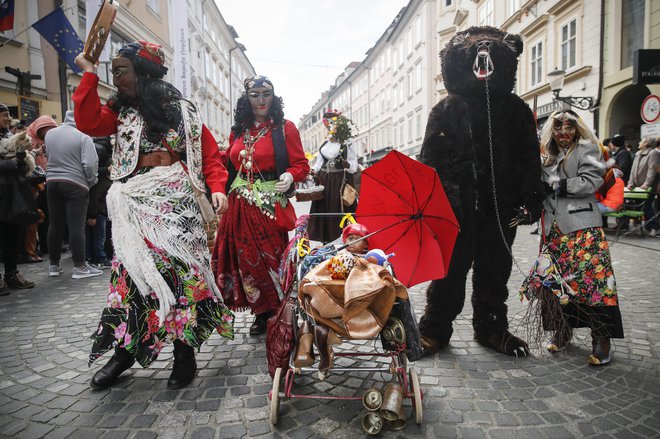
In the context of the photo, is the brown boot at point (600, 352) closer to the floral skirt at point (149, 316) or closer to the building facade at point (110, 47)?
the floral skirt at point (149, 316)

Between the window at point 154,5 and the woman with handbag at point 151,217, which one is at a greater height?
the window at point 154,5

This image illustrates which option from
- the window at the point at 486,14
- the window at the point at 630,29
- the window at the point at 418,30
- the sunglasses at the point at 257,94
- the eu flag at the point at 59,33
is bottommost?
the sunglasses at the point at 257,94

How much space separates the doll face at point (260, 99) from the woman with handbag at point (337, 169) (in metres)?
3.32

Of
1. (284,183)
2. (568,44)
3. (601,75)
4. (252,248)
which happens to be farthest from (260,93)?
(568,44)

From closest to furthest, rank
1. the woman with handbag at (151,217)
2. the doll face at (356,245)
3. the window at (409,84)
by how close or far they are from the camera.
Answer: the doll face at (356,245), the woman with handbag at (151,217), the window at (409,84)

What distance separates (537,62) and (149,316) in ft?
60.9

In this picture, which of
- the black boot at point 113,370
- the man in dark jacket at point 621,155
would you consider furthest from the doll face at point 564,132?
the man in dark jacket at point 621,155

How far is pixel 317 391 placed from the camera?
2.56m

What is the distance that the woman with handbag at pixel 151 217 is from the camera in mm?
2523

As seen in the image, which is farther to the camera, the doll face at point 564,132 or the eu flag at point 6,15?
the eu flag at point 6,15

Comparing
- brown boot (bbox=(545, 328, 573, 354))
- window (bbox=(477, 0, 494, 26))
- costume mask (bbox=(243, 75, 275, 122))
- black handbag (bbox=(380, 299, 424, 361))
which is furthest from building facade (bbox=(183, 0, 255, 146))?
black handbag (bbox=(380, 299, 424, 361))

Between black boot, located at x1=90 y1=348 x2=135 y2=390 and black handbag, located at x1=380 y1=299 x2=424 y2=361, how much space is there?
1.78 meters

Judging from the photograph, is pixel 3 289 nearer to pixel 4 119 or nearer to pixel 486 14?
pixel 4 119

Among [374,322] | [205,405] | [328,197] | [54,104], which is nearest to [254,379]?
[205,405]
